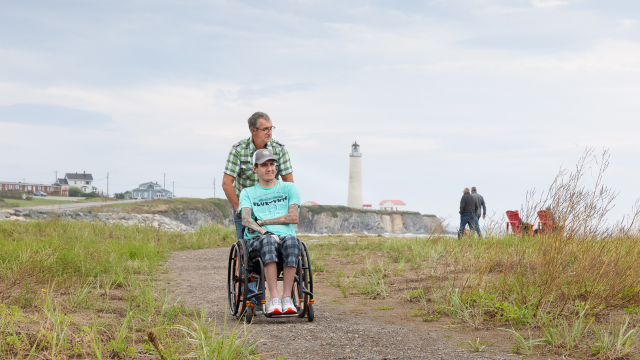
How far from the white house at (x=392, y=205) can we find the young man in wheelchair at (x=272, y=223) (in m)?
93.8

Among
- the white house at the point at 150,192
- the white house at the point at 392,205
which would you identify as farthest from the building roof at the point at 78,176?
the white house at the point at 392,205

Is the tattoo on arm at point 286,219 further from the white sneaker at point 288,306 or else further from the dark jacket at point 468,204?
the dark jacket at point 468,204

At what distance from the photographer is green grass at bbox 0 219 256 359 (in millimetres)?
2814

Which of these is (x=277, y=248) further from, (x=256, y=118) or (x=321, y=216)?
(x=321, y=216)

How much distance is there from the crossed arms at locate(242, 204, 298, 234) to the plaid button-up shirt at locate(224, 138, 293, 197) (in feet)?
1.62

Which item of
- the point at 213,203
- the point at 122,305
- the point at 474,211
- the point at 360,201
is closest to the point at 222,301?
the point at 122,305

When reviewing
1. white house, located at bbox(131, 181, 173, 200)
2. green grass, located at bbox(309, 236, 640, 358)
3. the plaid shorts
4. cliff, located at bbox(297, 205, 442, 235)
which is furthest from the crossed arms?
white house, located at bbox(131, 181, 173, 200)

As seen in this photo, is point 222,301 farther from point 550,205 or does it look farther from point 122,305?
point 550,205

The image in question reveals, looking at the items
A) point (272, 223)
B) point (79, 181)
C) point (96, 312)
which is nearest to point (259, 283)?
point (272, 223)

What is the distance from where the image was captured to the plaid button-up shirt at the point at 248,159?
4.73 metres

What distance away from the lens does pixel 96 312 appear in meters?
4.20

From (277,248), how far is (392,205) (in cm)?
9521

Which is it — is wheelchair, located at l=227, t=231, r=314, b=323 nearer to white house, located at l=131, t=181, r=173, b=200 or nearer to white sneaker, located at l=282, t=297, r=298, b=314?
white sneaker, located at l=282, t=297, r=298, b=314

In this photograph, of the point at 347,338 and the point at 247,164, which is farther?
the point at 247,164
